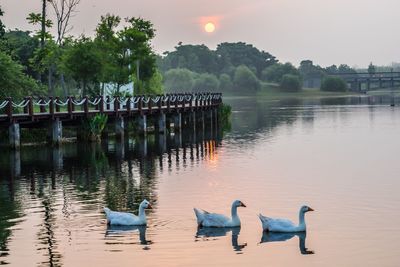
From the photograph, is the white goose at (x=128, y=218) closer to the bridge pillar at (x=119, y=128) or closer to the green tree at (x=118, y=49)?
the bridge pillar at (x=119, y=128)

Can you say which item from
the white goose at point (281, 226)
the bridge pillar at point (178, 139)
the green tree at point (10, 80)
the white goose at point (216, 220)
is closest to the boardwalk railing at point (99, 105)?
the green tree at point (10, 80)

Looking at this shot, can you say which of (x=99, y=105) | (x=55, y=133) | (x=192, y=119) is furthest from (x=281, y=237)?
(x=192, y=119)

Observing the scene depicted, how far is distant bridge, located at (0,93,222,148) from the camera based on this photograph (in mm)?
51250

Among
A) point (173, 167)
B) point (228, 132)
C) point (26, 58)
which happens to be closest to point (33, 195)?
point (173, 167)

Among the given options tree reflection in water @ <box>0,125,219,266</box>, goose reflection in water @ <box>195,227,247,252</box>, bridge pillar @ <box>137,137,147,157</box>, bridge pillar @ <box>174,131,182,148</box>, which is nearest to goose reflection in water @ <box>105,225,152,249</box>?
tree reflection in water @ <box>0,125,219,266</box>

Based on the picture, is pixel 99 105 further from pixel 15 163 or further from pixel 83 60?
pixel 15 163

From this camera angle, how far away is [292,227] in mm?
25469

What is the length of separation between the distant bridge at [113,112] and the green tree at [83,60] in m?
2.37

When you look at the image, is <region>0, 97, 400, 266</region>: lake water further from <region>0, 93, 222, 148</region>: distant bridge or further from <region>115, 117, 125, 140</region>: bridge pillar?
<region>115, 117, 125, 140</region>: bridge pillar

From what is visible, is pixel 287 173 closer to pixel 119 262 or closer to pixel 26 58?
pixel 119 262

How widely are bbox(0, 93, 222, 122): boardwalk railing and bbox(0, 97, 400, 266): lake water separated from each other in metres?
2.61

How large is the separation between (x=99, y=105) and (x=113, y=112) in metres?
1.28

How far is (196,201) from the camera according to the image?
31875 mm

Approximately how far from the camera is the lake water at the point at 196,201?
23141mm
